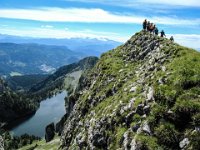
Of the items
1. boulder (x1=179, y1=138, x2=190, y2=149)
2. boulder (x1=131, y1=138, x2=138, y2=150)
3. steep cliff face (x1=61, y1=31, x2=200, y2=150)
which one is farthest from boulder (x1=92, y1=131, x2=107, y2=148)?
boulder (x1=179, y1=138, x2=190, y2=149)

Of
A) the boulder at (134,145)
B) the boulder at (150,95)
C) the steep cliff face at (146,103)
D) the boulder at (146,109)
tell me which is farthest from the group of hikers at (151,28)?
the boulder at (134,145)

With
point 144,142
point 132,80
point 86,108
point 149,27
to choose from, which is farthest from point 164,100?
point 149,27

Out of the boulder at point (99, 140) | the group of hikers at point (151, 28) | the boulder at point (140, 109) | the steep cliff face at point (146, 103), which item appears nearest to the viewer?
the steep cliff face at point (146, 103)

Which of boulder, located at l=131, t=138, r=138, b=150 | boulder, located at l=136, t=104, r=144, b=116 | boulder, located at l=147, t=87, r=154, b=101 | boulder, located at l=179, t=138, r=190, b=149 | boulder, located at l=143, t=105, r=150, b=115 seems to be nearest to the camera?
boulder, located at l=179, t=138, r=190, b=149

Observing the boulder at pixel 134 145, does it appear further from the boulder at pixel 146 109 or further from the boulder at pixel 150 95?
the boulder at pixel 150 95

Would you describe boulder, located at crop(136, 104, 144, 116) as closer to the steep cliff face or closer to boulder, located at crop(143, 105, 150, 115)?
the steep cliff face

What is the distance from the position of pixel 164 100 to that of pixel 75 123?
35476 mm

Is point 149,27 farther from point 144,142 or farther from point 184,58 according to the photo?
point 144,142

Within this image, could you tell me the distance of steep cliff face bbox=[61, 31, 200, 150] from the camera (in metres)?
39.2

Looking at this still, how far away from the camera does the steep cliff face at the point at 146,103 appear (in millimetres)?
39250

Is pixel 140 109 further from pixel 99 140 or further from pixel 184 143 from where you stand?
pixel 99 140

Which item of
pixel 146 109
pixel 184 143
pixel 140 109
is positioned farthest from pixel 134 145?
pixel 140 109

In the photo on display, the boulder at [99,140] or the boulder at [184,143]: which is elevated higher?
the boulder at [184,143]

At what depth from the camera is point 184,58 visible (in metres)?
50.8
